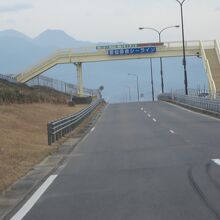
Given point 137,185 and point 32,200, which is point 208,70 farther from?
point 32,200

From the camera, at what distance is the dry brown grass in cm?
1648

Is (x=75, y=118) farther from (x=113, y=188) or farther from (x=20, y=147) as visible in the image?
(x=113, y=188)

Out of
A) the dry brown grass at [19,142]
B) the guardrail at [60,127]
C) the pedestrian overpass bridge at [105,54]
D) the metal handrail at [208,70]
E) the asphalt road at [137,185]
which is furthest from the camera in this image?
the pedestrian overpass bridge at [105,54]

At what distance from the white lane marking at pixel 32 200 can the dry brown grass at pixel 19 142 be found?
803 mm

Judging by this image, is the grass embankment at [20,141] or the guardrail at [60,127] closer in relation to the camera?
the grass embankment at [20,141]

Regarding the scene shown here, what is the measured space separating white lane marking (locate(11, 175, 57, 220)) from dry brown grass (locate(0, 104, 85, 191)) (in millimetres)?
803

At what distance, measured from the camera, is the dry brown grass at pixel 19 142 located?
16.5 m

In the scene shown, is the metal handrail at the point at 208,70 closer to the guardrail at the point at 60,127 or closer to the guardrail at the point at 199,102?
the guardrail at the point at 199,102

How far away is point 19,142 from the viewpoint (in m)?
24.2

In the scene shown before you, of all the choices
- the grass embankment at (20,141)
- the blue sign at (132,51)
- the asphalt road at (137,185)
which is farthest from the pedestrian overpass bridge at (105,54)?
the asphalt road at (137,185)

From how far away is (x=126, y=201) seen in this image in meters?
10.9

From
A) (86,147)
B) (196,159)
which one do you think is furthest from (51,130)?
(196,159)

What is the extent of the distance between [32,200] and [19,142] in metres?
12.8

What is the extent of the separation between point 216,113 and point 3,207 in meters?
33.5
